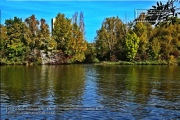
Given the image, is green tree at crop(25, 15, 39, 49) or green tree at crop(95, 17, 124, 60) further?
green tree at crop(95, 17, 124, 60)

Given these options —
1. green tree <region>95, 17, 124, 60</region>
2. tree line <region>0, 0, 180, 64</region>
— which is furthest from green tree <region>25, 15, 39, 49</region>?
green tree <region>95, 17, 124, 60</region>

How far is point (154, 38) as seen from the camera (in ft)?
231

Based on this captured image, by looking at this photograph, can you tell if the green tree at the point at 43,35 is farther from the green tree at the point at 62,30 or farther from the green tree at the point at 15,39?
the green tree at the point at 15,39

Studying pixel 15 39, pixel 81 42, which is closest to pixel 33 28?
pixel 15 39

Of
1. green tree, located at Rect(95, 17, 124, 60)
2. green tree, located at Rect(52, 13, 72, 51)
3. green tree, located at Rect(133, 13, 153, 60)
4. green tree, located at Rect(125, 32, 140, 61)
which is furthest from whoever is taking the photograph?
green tree, located at Rect(95, 17, 124, 60)

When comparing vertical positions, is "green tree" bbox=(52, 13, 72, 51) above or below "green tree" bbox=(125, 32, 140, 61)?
above

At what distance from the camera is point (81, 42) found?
235 feet

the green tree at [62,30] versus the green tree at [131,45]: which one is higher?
the green tree at [62,30]

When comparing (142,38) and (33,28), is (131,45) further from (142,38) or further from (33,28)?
(33,28)

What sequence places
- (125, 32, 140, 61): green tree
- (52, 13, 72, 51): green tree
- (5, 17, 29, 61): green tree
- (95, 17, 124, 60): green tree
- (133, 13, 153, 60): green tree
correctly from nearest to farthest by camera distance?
(5, 17, 29, 61): green tree → (125, 32, 140, 61): green tree → (133, 13, 153, 60): green tree → (52, 13, 72, 51): green tree → (95, 17, 124, 60): green tree

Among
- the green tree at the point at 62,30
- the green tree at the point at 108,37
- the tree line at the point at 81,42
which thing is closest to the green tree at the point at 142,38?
the tree line at the point at 81,42

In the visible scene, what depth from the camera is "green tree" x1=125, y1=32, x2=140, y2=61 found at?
69562mm

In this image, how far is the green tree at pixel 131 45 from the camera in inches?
2739

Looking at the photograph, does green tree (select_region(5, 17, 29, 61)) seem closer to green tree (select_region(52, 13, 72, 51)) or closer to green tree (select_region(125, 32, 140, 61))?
green tree (select_region(52, 13, 72, 51))
